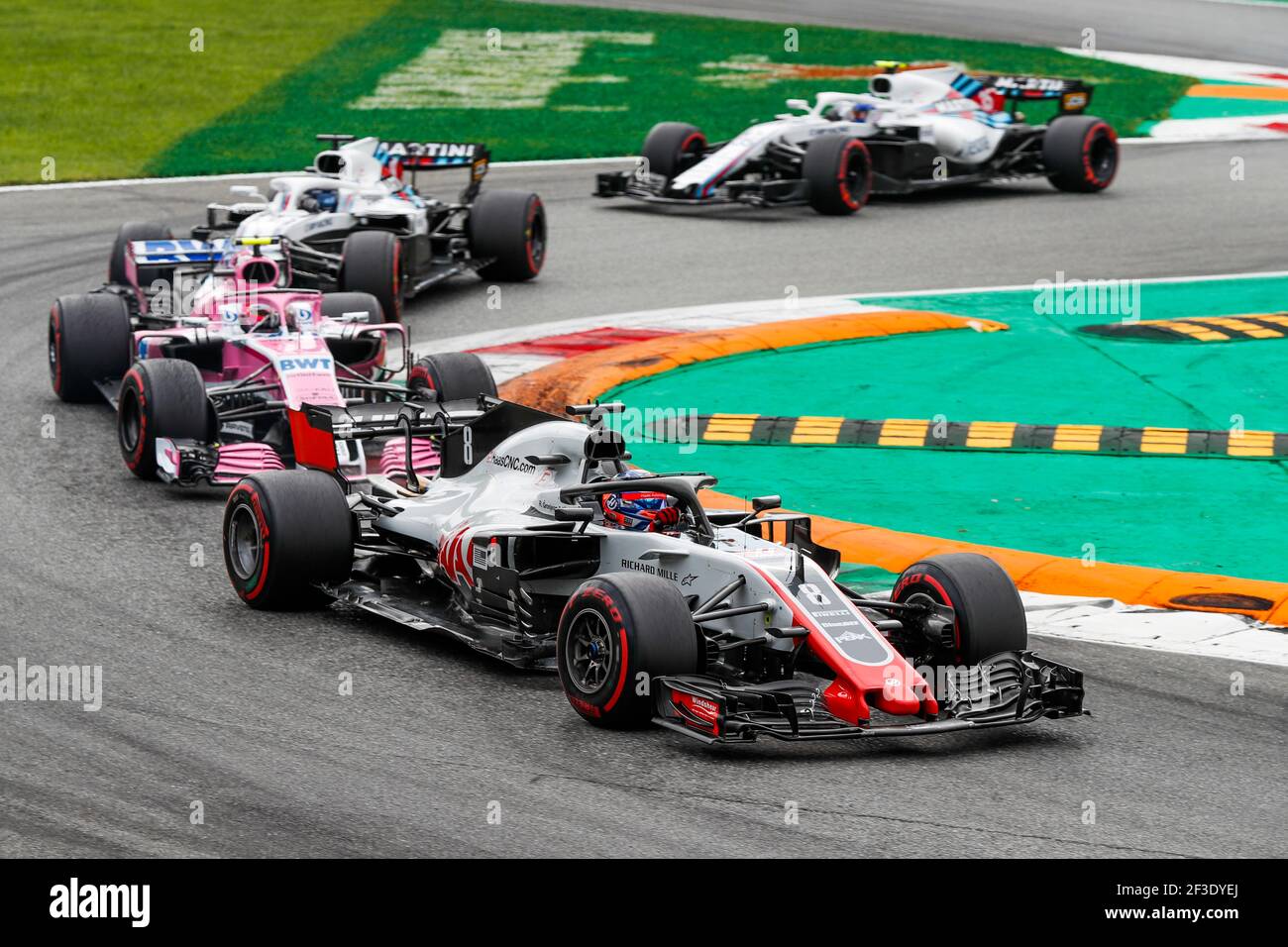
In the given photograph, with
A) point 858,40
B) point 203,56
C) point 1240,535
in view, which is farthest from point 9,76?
point 1240,535

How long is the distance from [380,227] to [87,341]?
15.2 feet

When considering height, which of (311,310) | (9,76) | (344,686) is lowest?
(344,686)

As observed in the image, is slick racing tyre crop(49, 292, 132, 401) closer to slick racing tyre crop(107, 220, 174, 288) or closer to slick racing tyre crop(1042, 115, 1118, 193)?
slick racing tyre crop(107, 220, 174, 288)

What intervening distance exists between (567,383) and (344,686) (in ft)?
21.9

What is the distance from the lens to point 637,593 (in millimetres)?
8797

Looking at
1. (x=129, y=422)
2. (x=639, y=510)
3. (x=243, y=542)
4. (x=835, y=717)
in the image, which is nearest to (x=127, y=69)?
(x=129, y=422)

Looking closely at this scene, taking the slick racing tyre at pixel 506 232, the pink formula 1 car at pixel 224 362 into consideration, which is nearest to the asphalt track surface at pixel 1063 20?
the slick racing tyre at pixel 506 232

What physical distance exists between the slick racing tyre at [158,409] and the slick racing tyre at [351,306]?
2337mm

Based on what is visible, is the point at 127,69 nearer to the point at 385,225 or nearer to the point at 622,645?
the point at 385,225

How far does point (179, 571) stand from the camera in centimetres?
1173

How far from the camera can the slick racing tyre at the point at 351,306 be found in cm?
1620

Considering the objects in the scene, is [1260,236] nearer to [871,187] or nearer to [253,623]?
[871,187]

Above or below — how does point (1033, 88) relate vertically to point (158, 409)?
above

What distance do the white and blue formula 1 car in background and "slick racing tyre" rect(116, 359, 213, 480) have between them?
141 inches
